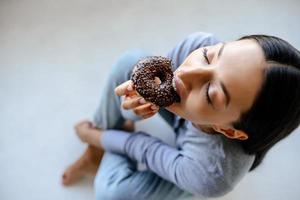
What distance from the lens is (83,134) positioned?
3.84 ft

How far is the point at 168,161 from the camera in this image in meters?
0.96

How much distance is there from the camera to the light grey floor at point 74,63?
1.19 metres

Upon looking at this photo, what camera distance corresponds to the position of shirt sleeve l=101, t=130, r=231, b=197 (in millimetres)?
907

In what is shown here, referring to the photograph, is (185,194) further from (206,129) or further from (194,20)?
(194,20)

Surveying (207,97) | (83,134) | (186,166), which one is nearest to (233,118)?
(207,97)

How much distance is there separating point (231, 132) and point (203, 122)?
0.19ft

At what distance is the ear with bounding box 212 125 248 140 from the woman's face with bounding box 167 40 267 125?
22 mm

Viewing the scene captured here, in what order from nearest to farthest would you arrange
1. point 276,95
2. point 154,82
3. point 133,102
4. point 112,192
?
1. point 276,95
2. point 154,82
3. point 133,102
4. point 112,192

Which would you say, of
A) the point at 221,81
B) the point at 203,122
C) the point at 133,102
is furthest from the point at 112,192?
the point at 221,81

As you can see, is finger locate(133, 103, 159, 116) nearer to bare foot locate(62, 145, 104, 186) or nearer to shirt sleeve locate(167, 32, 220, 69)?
shirt sleeve locate(167, 32, 220, 69)

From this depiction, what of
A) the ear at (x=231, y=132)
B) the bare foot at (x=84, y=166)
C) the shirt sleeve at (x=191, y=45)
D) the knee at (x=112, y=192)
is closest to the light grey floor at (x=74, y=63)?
the bare foot at (x=84, y=166)

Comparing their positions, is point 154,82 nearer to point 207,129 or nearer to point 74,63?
point 207,129

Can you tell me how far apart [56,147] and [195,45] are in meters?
0.52

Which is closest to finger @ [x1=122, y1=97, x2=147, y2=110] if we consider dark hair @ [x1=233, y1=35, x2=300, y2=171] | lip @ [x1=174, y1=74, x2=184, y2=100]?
lip @ [x1=174, y1=74, x2=184, y2=100]
